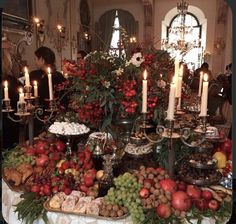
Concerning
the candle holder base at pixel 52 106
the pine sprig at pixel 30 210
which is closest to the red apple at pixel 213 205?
the pine sprig at pixel 30 210

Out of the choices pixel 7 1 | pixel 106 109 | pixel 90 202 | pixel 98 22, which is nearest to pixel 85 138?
pixel 106 109

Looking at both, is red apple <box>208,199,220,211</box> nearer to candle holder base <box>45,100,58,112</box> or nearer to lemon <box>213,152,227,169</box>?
lemon <box>213,152,227,169</box>

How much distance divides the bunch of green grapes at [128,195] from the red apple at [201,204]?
20 cm

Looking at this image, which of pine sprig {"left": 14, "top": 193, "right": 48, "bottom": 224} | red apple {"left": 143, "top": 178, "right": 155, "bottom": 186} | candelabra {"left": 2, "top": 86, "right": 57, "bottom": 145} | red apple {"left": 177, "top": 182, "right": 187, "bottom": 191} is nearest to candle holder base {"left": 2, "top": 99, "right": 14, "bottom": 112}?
candelabra {"left": 2, "top": 86, "right": 57, "bottom": 145}

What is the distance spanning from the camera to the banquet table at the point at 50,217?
38.0 inches

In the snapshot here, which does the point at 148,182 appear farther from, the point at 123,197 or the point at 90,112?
the point at 90,112

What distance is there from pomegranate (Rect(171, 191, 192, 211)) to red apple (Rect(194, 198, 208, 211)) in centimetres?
3

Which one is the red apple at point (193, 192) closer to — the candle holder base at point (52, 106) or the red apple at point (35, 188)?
the red apple at point (35, 188)

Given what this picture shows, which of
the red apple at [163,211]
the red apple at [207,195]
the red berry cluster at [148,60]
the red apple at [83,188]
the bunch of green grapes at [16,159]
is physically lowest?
the red apple at [163,211]

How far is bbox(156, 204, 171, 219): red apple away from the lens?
37.1 inches

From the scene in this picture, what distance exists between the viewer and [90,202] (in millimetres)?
1026

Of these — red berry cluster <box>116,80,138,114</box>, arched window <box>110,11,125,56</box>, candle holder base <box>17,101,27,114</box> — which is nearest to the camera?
red berry cluster <box>116,80,138,114</box>

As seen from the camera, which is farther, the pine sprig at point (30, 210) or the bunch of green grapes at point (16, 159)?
the bunch of green grapes at point (16, 159)

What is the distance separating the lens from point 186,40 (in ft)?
4.68
